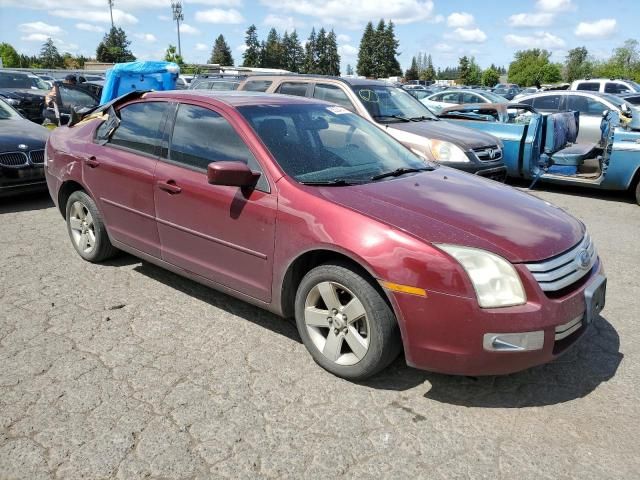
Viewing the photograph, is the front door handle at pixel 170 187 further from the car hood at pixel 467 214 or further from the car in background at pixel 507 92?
the car in background at pixel 507 92

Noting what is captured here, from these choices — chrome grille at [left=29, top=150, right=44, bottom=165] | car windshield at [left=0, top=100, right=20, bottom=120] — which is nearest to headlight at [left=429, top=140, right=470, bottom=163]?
chrome grille at [left=29, top=150, right=44, bottom=165]

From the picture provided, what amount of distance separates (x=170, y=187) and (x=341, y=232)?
60.3 inches

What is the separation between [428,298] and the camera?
2.76 metres

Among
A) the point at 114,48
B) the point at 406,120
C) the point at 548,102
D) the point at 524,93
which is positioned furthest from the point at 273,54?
the point at 406,120

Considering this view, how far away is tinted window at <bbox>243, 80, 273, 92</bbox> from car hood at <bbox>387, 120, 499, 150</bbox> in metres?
2.23

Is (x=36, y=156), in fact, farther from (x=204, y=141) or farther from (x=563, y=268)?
(x=563, y=268)

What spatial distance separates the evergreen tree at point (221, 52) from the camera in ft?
380

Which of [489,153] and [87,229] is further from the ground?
[489,153]

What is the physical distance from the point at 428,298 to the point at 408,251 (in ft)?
0.85

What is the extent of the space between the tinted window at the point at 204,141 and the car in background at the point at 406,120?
3.47 meters

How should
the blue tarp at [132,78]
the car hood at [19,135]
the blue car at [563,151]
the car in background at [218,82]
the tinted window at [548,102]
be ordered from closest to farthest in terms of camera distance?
the car hood at [19,135] → the blue car at [563,151] → the car in background at [218,82] → the blue tarp at [132,78] → the tinted window at [548,102]

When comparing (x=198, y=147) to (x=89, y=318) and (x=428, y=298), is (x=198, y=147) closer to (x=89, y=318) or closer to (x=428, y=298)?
(x=89, y=318)

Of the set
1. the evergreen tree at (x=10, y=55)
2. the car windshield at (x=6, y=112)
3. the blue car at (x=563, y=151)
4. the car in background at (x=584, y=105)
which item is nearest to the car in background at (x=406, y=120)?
the blue car at (x=563, y=151)

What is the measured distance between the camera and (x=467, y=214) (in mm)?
3143
